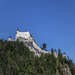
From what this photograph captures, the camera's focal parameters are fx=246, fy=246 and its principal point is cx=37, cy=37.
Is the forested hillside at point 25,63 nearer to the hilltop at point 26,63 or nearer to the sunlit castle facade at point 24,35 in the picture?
the hilltop at point 26,63

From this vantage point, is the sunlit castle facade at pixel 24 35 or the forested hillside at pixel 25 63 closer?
the forested hillside at pixel 25 63

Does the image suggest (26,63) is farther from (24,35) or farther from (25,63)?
(24,35)

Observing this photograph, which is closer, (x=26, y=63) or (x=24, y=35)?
(x=26, y=63)

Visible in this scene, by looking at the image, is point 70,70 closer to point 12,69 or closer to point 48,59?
point 48,59

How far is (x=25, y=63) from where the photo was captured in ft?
246

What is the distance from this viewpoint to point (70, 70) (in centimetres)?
9544

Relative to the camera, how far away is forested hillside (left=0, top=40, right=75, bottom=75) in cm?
7021

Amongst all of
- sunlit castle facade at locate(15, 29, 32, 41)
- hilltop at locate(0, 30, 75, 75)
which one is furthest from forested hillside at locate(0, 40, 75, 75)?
sunlit castle facade at locate(15, 29, 32, 41)

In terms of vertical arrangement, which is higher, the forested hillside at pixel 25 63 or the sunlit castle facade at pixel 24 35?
the sunlit castle facade at pixel 24 35

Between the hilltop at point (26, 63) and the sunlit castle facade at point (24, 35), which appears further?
the sunlit castle facade at point (24, 35)

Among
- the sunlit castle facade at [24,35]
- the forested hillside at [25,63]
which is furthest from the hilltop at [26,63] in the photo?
the sunlit castle facade at [24,35]

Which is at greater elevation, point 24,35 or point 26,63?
point 24,35

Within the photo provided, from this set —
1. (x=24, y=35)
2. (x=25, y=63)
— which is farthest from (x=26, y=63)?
(x=24, y=35)

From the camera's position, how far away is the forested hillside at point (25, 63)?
70.2m
